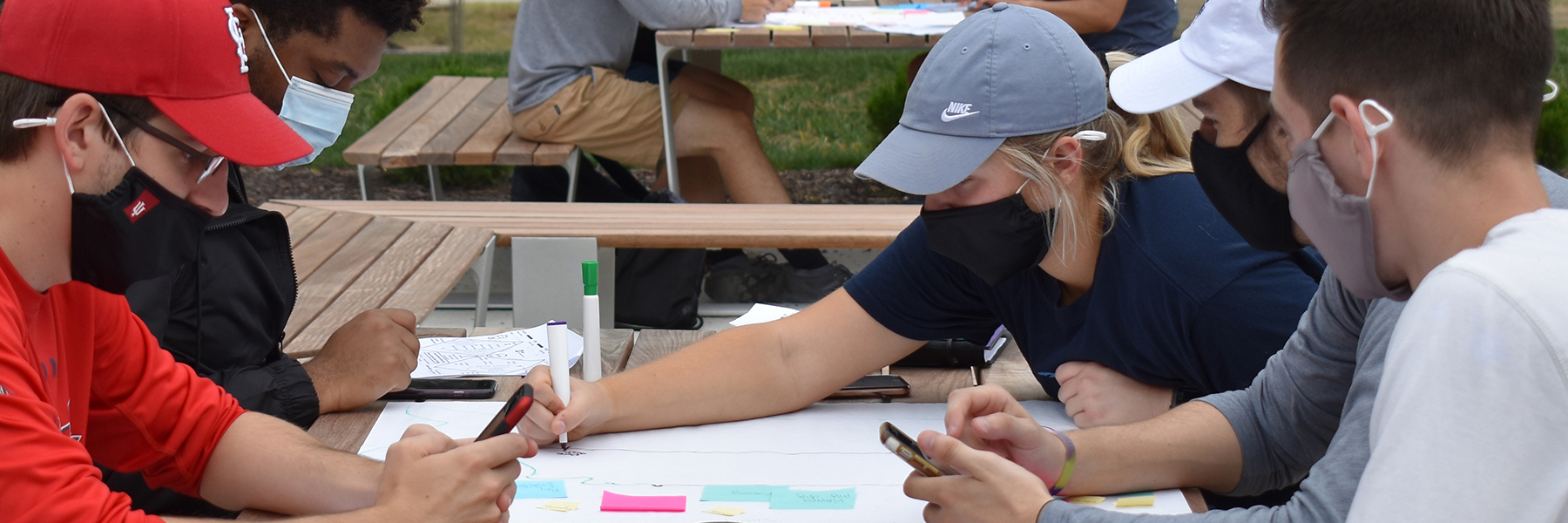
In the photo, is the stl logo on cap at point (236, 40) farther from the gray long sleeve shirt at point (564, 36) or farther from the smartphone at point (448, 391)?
the gray long sleeve shirt at point (564, 36)

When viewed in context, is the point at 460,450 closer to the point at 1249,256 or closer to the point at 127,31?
the point at 127,31

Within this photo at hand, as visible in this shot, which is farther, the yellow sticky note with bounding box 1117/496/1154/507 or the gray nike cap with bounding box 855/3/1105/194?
the gray nike cap with bounding box 855/3/1105/194

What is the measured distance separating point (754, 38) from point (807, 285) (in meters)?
0.95

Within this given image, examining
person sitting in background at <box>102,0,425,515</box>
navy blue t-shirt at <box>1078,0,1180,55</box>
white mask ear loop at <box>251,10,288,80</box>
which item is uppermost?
white mask ear loop at <box>251,10,288,80</box>

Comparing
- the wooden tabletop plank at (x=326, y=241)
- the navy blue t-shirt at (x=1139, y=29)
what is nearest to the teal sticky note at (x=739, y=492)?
the wooden tabletop plank at (x=326, y=241)

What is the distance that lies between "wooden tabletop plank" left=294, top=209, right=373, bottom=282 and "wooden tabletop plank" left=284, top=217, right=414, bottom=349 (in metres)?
0.02

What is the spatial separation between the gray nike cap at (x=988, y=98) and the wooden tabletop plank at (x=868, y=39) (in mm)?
2728

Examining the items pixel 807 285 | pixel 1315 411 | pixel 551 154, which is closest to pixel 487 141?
pixel 551 154

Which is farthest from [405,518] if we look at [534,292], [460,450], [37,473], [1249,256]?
[534,292]

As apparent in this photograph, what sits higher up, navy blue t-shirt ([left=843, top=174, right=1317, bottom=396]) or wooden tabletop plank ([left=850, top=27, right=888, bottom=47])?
navy blue t-shirt ([left=843, top=174, right=1317, bottom=396])

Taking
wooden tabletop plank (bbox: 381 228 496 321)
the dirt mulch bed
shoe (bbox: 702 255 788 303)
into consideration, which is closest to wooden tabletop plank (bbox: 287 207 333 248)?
wooden tabletop plank (bbox: 381 228 496 321)

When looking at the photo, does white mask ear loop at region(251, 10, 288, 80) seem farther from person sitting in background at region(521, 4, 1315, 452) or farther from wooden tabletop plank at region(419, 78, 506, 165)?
wooden tabletop plank at region(419, 78, 506, 165)

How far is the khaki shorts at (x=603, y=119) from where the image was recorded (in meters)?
4.78

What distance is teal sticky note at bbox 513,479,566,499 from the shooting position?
1.73 metres
